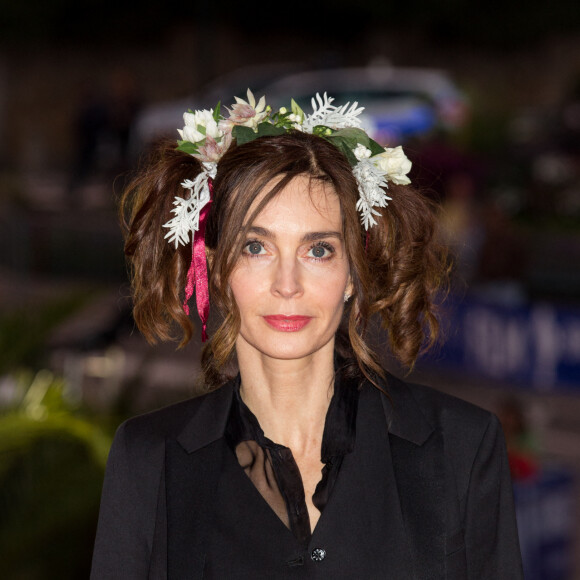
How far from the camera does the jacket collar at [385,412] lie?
276 cm

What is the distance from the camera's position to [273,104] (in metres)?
23.8

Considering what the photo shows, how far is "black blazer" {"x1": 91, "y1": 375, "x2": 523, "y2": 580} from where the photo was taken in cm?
262

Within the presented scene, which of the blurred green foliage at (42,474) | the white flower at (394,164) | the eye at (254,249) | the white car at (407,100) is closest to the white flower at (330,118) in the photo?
the white flower at (394,164)

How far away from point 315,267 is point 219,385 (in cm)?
51

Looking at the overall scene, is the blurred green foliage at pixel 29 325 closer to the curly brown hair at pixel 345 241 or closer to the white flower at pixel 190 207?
the curly brown hair at pixel 345 241

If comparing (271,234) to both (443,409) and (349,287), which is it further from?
(443,409)

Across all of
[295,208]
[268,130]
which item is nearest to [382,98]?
[268,130]

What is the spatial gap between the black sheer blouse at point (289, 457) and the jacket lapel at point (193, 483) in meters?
0.06

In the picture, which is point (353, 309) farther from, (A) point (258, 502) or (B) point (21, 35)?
(B) point (21, 35)

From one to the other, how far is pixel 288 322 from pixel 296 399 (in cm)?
25

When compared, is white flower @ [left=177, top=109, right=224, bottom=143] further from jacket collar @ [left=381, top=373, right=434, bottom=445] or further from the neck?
jacket collar @ [left=381, top=373, right=434, bottom=445]

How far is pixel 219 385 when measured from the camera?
2.99 meters

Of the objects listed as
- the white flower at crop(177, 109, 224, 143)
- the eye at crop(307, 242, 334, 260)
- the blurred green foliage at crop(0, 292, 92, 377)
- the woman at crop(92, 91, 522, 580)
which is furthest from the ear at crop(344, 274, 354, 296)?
the blurred green foliage at crop(0, 292, 92, 377)

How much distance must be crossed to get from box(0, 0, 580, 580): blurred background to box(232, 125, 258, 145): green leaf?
16.7 inches
